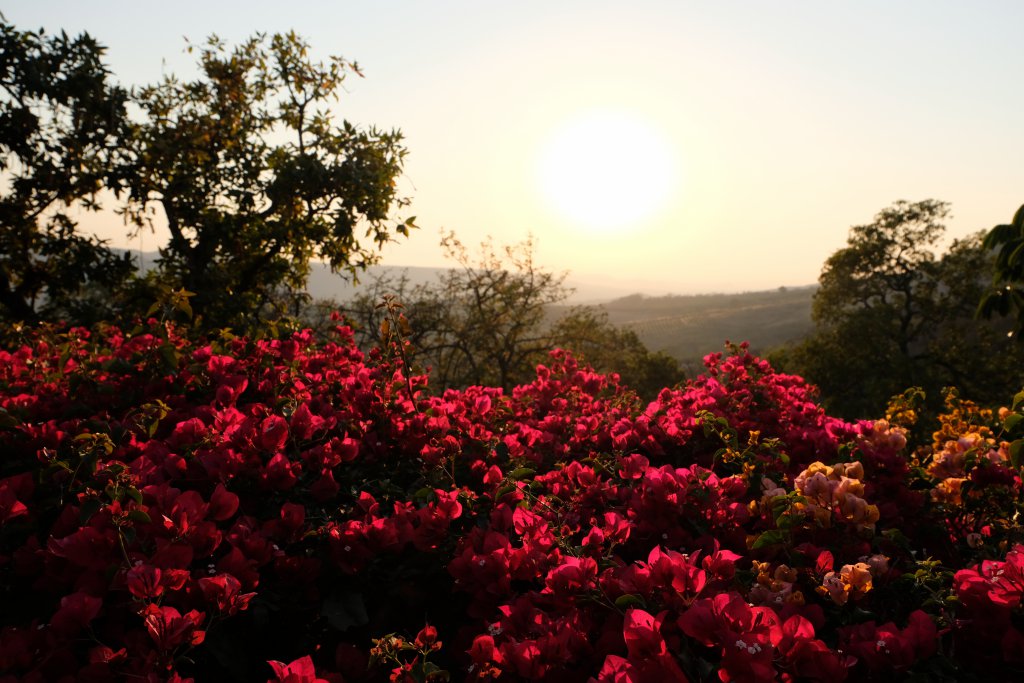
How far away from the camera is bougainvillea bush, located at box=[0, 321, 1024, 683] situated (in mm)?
1534

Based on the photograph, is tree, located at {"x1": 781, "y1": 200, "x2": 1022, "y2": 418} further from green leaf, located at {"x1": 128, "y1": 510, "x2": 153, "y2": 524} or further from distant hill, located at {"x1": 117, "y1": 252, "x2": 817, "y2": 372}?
distant hill, located at {"x1": 117, "y1": 252, "x2": 817, "y2": 372}

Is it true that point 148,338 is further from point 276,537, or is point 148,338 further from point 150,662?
point 150,662

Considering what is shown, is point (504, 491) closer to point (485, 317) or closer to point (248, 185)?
point (248, 185)

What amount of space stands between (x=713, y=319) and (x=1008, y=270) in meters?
108

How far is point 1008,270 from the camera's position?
528 centimetres

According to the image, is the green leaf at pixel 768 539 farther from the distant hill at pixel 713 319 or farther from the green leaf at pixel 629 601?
the distant hill at pixel 713 319

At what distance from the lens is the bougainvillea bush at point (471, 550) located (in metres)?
1.53

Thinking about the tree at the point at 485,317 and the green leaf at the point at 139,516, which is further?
the tree at the point at 485,317

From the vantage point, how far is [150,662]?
1.43 meters

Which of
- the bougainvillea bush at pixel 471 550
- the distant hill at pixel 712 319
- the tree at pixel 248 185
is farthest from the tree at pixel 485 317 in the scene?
the distant hill at pixel 712 319

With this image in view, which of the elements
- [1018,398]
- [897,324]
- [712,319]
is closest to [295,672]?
[1018,398]

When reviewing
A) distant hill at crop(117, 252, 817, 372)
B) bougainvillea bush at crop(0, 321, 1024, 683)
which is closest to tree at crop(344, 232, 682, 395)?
bougainvillea bush at crop(0, 321, 1024, 683)

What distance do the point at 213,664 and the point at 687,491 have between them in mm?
1650

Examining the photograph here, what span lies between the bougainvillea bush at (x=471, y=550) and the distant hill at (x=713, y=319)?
73.6 m
